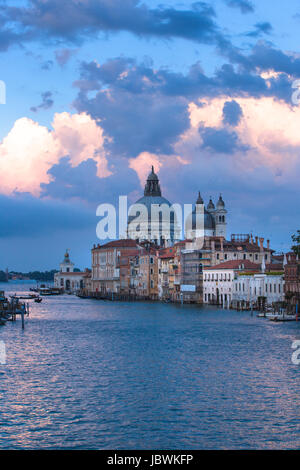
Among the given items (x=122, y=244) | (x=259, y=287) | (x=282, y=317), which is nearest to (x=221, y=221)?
(x=122, y=244)

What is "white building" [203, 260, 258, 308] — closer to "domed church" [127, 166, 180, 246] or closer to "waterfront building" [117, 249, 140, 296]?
"waterfront building" [117, 249, 140, 296]

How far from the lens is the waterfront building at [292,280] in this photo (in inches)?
2373

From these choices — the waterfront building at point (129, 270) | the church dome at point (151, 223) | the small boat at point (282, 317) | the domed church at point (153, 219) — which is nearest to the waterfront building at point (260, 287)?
the small boat at point (282, 317)

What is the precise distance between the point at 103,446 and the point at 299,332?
86.8ft

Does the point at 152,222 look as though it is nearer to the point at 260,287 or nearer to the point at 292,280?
the point at 260,287

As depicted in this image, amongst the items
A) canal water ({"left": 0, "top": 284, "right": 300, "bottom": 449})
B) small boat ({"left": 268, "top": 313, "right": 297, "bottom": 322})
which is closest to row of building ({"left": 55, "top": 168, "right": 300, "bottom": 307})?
small boat ({"left": 268, "top": 313, "right": 297, "bottom": 322})

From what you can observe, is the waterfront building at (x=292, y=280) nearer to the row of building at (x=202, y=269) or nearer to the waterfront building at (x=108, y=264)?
the row of building at (x=202, y=269)

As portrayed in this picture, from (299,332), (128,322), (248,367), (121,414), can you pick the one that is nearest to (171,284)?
(128,322)

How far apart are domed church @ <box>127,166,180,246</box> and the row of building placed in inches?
29.6

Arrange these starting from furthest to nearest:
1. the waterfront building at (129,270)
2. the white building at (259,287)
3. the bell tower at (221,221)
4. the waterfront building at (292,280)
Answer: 1. the bell tower at (221,221)
2. the waterfront building at (129,270)
3. the white building at (259,287)
4. the waterfront building at (292,280)

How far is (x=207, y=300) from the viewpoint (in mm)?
82062

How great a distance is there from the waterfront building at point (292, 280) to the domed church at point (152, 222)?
75180 mm

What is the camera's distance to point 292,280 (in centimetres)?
6256
